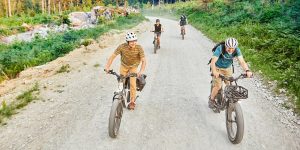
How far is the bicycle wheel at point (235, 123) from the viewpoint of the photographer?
6.86m

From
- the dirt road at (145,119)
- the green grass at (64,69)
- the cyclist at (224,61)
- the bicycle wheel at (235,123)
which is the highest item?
the cyclist at (224,61)

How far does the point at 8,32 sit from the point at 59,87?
30.5 meters

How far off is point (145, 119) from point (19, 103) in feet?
12.9

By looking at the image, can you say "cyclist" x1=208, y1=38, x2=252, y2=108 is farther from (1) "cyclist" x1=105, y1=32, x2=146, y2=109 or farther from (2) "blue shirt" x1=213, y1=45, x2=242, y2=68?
(1) "cyclist" x1=105, y1=32, x2=146, y2=109

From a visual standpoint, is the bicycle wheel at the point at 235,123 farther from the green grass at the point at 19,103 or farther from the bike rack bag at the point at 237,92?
the green grass at the point at 19,103

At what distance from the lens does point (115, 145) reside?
7047mm

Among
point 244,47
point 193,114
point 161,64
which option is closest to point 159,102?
point 193,114

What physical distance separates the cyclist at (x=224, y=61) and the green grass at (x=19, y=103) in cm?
545

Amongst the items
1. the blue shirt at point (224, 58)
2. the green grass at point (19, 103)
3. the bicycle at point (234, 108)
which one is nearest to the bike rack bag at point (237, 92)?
the bicycle at point (234, 108)

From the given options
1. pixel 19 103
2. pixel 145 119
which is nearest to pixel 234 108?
pixel 145 119

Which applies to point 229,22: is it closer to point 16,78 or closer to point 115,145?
point 16,78

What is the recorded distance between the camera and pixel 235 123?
743 centimetres

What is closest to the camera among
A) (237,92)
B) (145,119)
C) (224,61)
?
(237,92)

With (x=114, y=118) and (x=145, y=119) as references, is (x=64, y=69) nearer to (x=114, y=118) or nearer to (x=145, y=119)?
(x=145, y=119)
